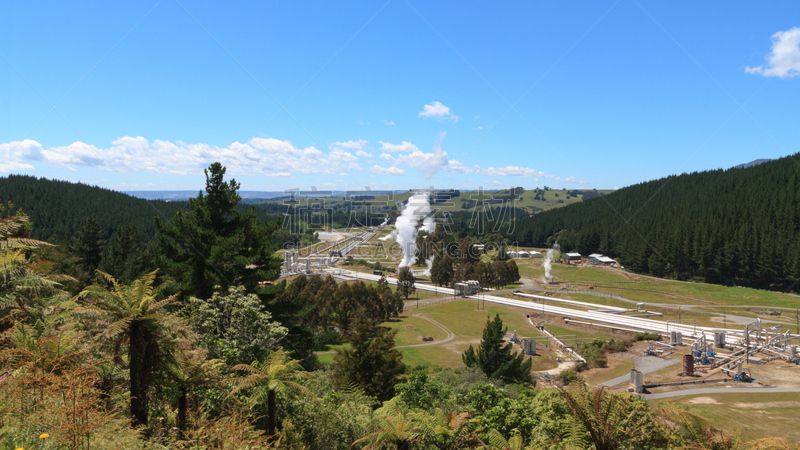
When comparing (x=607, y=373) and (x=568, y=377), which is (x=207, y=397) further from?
(x=607, y=373)

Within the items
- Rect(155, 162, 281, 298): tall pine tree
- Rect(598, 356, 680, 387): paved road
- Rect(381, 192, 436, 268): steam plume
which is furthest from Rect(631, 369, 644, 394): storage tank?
Rect(381, 192, 436, 268): steam plume

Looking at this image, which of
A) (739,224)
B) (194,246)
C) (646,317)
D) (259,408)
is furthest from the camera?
(739,224)

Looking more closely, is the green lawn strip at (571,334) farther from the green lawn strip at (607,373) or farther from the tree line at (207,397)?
the tree line at (207,397)

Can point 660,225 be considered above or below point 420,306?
above

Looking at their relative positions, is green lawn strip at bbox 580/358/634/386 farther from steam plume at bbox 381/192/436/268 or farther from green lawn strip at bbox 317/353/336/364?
steam plume at bbox 381/192/436/268

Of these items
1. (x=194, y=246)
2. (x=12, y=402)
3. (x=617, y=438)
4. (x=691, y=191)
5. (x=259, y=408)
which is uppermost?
(x=691, y=191)

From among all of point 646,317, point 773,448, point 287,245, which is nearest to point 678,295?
point 646,317

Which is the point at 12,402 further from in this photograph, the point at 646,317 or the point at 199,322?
the point at 646,317
